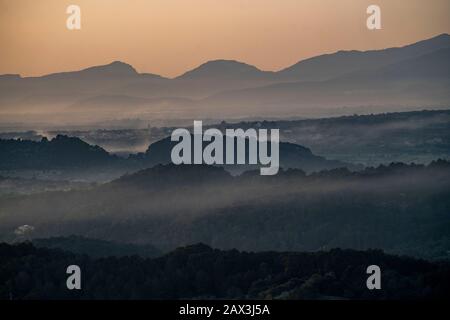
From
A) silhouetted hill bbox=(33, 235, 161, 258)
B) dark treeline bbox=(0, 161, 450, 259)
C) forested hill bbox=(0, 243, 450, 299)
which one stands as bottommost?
forested hill bbox=(0, 243, 450, 299)

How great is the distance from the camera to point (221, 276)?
3206 inches

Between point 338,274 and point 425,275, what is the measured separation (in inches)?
276

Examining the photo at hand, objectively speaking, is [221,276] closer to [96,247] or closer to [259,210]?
[96,247]

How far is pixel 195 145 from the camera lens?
629 ft

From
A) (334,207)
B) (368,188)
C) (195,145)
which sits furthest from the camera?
(195,145)

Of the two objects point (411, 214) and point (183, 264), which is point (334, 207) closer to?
point (411, 214)

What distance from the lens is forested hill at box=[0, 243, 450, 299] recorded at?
74.2 m

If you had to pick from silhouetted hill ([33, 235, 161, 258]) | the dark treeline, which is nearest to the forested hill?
silhouetted hill ([33, 235, 161, 258])

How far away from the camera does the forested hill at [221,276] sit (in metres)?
74.2

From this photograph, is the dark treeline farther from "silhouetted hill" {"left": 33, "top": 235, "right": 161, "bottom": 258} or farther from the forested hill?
the forested hill

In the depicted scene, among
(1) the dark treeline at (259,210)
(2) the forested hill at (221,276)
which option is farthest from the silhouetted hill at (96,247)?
(2) the forested hill at (221,276)

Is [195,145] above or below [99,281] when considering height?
above
